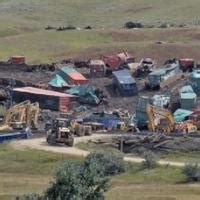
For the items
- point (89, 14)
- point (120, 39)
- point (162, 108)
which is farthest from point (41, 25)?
point (162, 108)

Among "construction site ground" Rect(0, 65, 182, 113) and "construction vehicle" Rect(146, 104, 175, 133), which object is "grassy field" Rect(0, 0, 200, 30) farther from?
"construction vehicle" Rect(146, 104, 175, 133)

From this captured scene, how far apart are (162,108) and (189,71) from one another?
17007mm

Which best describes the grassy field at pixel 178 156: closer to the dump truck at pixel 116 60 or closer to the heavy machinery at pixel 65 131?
the heavy machinery at pixel 65 131

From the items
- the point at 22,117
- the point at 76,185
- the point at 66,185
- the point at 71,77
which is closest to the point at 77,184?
the point at 76,185

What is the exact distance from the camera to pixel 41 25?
152 metres

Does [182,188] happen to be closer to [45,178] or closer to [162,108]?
[45,178]

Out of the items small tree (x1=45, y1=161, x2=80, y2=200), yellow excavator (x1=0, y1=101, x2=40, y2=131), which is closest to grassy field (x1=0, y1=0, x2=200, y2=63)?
yellow excavator (x1=0, y1=101, x2=40, y2=131)

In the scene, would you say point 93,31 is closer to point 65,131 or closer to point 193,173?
point 65,131

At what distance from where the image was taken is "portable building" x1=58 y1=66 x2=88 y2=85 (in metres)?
93.4

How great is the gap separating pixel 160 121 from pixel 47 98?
1434cm

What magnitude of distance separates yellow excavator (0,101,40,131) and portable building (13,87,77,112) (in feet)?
25.7

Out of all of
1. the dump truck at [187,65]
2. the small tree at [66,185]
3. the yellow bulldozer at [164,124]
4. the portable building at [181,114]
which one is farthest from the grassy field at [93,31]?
the small tree at [66,185]

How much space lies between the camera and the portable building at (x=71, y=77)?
93.4 metres

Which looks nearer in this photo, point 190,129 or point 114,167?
point 114,167
